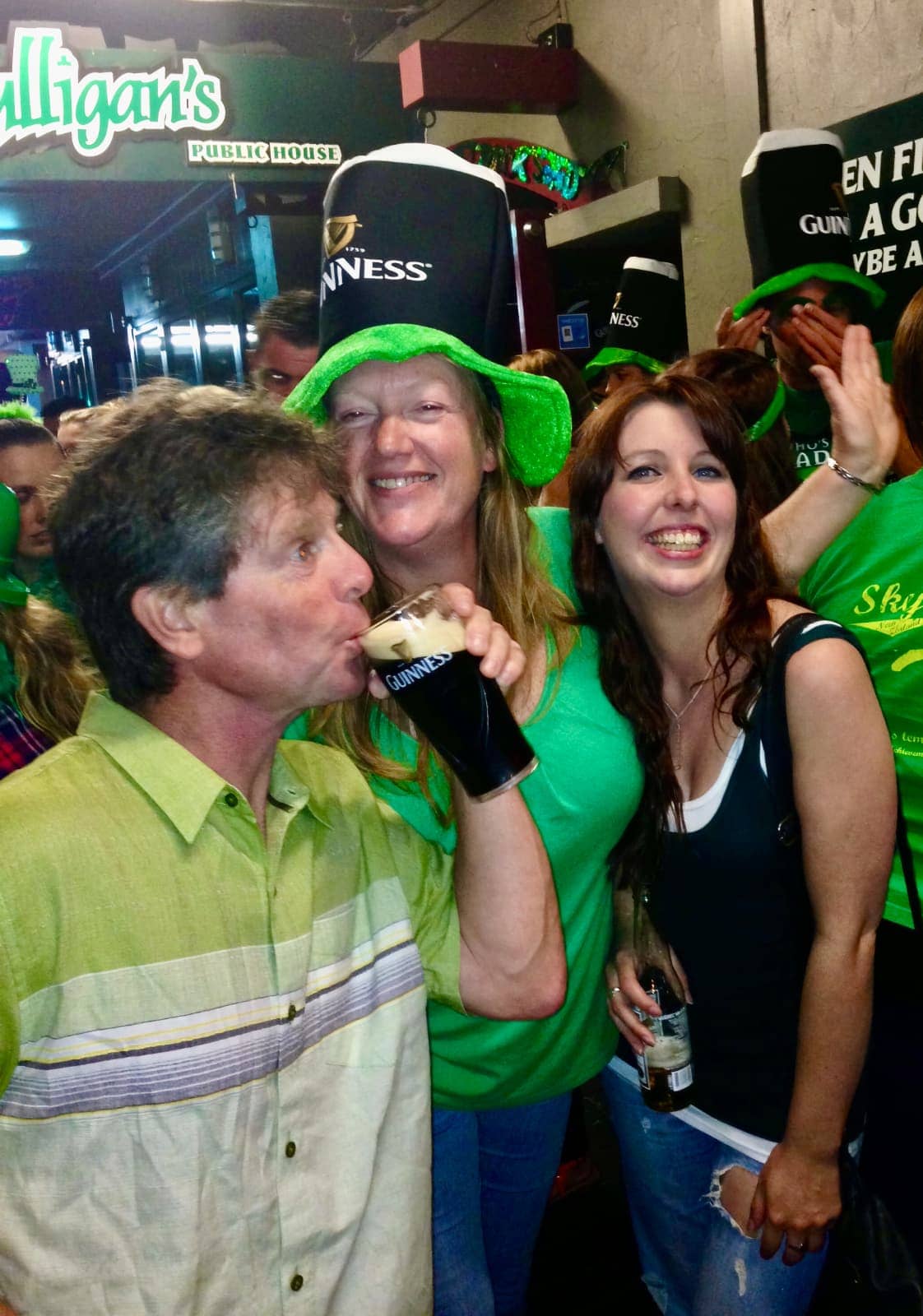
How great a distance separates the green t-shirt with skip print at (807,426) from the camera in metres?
3.36

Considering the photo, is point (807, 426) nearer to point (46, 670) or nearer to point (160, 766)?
point (46, 670)

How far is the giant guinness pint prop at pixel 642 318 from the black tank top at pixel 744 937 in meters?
3.16

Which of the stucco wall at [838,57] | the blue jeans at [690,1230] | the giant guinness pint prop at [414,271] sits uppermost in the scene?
the stucco wall at [838,57]

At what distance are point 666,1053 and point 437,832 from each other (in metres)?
0.51

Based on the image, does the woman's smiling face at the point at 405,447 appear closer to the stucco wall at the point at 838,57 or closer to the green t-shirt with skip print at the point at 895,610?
the green t-shirt with skip print at the point at 895,610

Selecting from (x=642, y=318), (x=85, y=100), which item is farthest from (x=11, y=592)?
(x=85, y=100)

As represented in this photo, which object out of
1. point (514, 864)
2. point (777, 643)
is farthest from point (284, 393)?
point (514, 864)

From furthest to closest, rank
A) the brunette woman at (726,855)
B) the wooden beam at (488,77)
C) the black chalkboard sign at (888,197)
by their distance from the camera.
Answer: the wooden beam at (488,77)
the black chalkboard sign at (888,197)
the brunette woman at (726,855)

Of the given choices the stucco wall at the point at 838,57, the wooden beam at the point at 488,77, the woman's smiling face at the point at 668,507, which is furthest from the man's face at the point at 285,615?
the wooden beam at the point at 488,77

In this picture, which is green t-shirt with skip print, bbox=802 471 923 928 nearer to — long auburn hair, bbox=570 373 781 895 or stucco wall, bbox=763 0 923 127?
long auburn hair, bbox=570 373 781 895

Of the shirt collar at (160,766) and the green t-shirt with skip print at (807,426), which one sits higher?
the green t-shirt with skip print at (807,426)

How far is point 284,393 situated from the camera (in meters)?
3.45

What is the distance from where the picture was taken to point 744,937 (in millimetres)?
1764

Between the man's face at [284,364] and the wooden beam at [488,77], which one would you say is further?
the wooden beam at [488,77]
